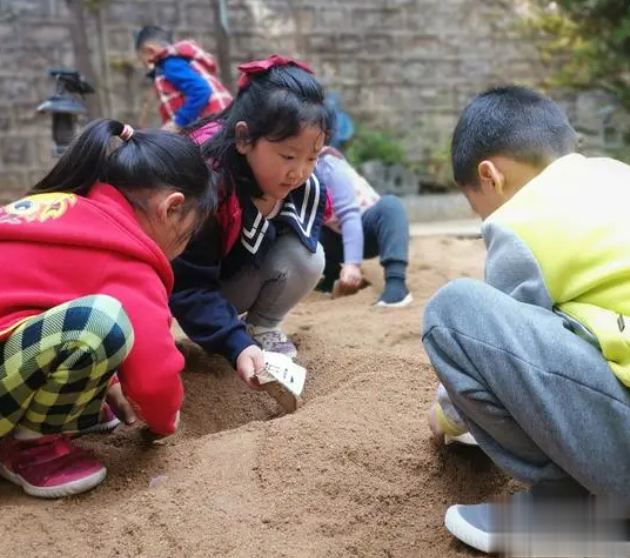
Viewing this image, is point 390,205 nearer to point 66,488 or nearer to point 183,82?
point 183,82

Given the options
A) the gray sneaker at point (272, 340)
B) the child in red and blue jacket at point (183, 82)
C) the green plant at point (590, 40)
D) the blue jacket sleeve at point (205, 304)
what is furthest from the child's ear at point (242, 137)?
the green plant at point (590, 40)

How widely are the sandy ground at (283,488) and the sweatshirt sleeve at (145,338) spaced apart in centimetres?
17

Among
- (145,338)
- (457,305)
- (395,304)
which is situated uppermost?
(457,305)

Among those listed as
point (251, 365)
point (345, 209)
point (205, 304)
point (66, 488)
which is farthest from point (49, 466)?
point (345, 209)

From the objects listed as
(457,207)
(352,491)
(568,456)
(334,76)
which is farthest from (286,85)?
(334,76)

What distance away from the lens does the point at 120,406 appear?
59.7 inches

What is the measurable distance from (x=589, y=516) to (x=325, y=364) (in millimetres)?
903

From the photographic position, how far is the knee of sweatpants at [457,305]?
104cm

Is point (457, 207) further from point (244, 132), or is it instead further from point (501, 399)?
point (501, 399)

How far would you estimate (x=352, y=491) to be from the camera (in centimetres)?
120

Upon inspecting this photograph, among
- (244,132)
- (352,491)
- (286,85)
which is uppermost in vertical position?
(286,85)

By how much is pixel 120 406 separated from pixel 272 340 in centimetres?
61

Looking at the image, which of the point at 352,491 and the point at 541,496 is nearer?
the point at 541,496

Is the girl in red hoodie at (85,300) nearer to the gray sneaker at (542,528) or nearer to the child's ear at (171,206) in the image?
the child's ear at (171,206)
